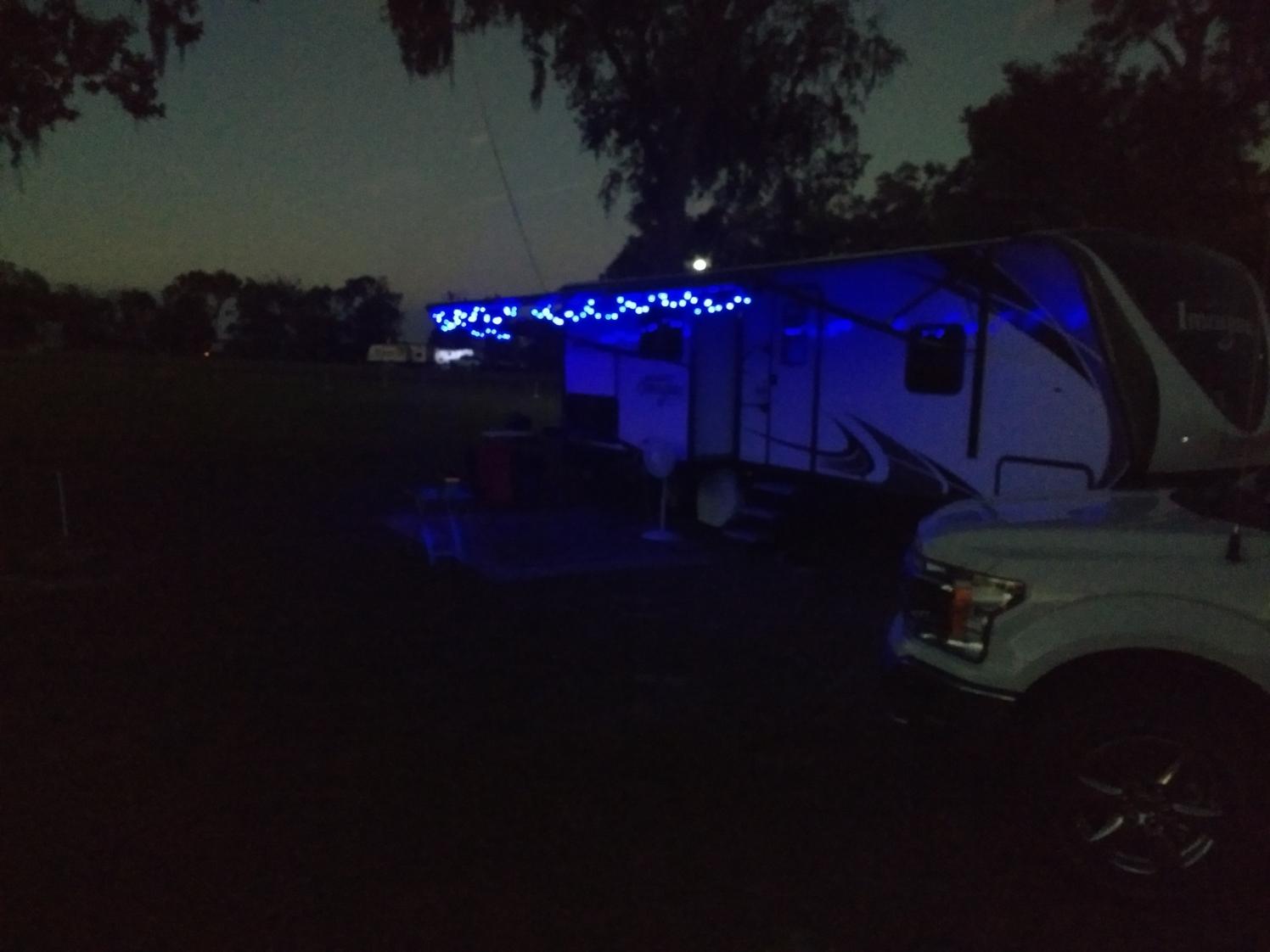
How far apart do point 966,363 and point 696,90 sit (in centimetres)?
1255

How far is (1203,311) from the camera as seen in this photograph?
9094 mm

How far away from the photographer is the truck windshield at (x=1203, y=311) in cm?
880

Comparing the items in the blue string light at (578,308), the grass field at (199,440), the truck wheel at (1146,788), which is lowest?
the grass field at (199,440)

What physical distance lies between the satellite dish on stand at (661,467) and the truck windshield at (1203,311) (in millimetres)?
5116

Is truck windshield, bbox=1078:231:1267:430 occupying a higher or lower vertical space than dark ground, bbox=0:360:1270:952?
higher

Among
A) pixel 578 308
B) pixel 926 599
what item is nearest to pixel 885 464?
pixel 578 308

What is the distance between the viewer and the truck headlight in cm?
466

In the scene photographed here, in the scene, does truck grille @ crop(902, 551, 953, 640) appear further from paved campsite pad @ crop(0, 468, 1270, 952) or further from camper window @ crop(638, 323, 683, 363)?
camper window @ crop(638, 323, 683, 363)

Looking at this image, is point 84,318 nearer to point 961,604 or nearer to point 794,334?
point 794,334

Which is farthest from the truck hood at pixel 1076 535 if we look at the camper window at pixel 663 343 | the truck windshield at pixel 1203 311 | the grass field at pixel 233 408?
the grass field at pixel 233 408

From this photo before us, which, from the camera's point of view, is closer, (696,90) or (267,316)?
(696,90)

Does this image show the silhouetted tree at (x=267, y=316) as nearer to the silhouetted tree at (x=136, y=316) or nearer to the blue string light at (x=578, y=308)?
the silhouetted tree at (x=136, y=316)

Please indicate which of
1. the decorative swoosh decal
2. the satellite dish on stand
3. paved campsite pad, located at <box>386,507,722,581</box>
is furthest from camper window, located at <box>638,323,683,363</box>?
the decorative swoosh decal

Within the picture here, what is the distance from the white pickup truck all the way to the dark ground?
0.20 metres
